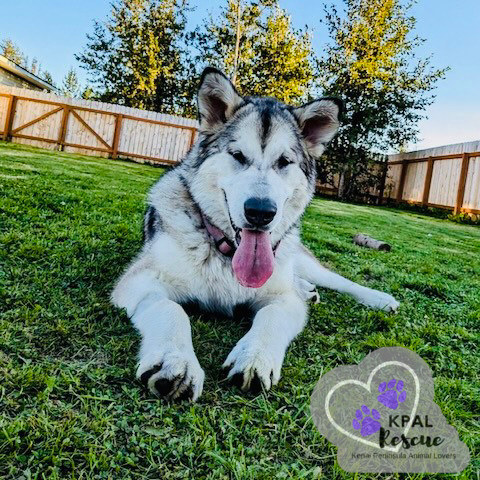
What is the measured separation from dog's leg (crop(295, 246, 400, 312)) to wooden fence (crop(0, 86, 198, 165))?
46.6 feet

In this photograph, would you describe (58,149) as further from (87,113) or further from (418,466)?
(418,466)

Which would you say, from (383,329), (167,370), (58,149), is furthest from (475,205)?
(58,149)

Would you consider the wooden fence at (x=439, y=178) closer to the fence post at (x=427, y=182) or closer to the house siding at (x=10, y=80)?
the fence post at (x=427, y=182)

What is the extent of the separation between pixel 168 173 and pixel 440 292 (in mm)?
2820

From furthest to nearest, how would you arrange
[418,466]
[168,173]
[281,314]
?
[168,173]
[281,314]
[418,466]

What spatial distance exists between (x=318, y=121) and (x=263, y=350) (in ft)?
6.53

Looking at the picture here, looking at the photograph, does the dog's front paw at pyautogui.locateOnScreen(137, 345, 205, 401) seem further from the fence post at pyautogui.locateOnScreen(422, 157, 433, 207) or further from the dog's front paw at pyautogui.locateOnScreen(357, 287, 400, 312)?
Answer: the fence post at pyautogui.locateOnScreen(422, 157, 433, 207)

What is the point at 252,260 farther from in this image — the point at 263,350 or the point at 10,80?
the point at 10,80

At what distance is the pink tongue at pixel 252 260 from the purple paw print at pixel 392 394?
916mm

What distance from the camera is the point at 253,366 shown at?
1.65 m

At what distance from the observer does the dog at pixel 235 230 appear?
6.19ft

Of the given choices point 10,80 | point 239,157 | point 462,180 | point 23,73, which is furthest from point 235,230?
point 10,80

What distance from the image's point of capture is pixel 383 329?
2.70 meters

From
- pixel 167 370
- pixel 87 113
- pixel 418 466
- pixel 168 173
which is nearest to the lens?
pixel 418 466
